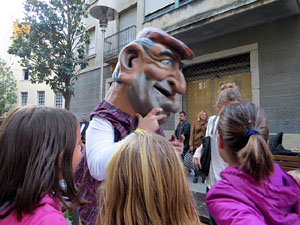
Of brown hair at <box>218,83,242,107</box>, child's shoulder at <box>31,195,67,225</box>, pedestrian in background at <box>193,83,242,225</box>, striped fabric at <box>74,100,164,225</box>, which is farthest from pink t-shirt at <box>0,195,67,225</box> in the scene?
brown hair at <box>218,83,242,107</box>

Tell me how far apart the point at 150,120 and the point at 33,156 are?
0.56 metres

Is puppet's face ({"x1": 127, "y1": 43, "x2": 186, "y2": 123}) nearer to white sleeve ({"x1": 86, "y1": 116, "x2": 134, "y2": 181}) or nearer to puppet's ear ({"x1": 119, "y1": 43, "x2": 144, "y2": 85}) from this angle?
puppet's ear ({"x1": 119, "y1": 43, "x2": 144, "y2": 85})

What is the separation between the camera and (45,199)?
3.08ft

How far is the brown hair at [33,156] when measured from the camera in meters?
0.91

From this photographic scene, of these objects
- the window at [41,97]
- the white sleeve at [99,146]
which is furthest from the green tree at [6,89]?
the white sleeve at [99,146]

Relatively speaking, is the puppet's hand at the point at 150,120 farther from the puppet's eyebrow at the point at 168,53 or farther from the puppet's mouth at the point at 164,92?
the puppet's eyebrow at the point at 168,53

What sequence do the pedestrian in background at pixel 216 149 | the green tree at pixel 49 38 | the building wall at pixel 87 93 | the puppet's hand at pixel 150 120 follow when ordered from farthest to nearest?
the building wall at pixel 87 93, the green tree at pixel 49 38, the pedestrian in background at pixel 216 149, the puppet's hand at pixel 150 120

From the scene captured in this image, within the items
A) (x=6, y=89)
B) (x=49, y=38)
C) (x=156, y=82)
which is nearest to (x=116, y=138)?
(x=156, y=82)

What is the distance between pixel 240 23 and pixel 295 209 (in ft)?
17.9

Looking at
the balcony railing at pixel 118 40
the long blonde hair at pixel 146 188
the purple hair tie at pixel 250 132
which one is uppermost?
the balcony railing at pixel 118 40

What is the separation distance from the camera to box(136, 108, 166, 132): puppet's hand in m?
1.18

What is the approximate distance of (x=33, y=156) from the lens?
97cm

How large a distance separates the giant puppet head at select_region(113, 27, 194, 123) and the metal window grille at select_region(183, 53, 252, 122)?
501cm

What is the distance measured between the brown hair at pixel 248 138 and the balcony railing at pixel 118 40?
8.17 m
